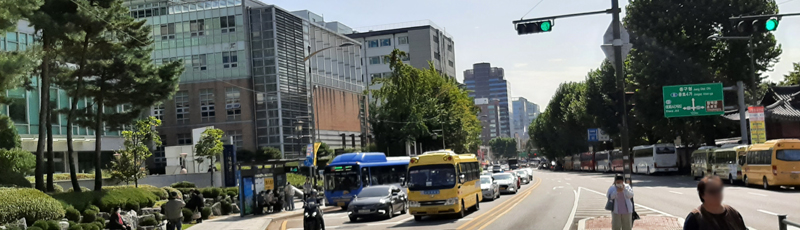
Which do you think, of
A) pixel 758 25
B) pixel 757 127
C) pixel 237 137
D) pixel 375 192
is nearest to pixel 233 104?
pixel 237 137

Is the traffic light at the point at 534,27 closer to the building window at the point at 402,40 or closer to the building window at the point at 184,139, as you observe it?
the building window at the point at 184,139

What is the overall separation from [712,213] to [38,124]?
138 feet

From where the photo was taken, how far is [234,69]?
252 ft

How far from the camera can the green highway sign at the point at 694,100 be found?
45406mm

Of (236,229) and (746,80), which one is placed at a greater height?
(746,80)

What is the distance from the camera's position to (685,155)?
6631 centimetres

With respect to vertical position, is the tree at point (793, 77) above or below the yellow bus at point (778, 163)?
above

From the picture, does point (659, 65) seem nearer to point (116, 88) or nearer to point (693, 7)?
point (693, 7)

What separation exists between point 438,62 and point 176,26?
175 feet

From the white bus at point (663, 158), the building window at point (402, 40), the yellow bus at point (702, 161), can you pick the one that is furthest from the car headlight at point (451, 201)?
the building window at point (402, 40)

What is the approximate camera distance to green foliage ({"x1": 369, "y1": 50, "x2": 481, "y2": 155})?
63906 millimetres

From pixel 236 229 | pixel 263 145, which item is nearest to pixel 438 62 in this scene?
pixel 263 145

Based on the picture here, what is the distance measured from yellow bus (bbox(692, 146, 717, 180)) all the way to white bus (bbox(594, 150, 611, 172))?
107 ft

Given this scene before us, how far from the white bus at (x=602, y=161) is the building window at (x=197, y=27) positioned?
161ft
